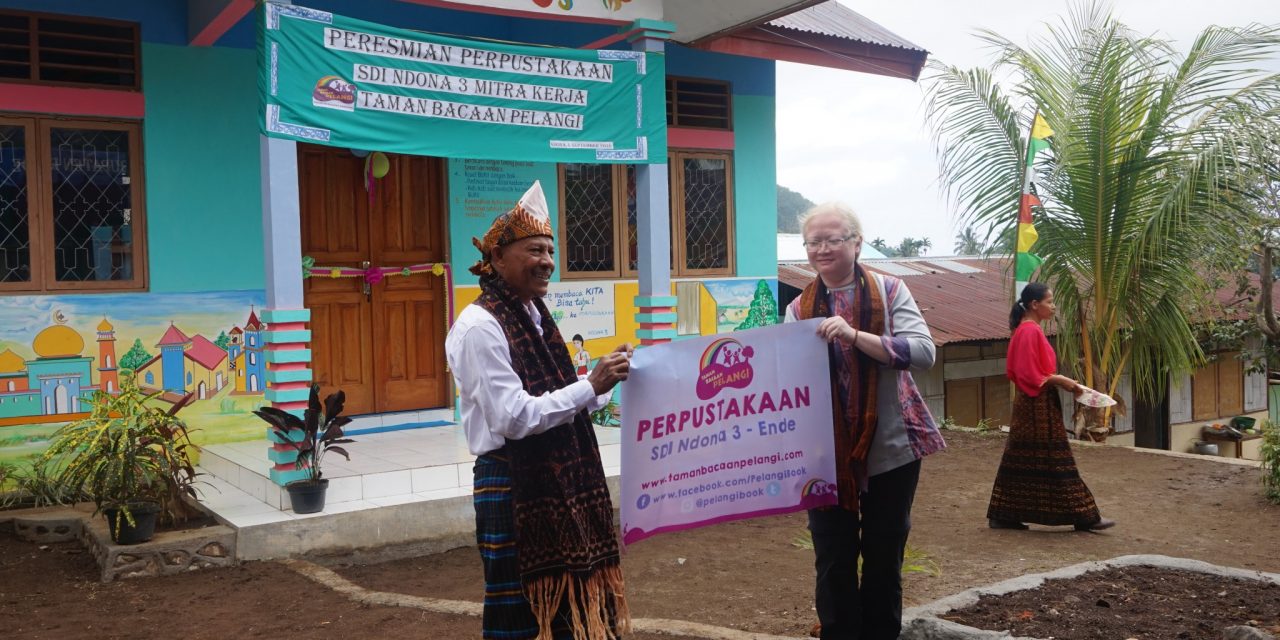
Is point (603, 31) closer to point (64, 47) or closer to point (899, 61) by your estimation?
point (899, 61)

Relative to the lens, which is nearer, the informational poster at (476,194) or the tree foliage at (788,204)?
the informational poster at (476,194)

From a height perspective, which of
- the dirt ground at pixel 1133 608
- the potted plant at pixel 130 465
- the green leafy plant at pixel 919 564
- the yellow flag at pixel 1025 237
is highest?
the yellow flag at pixel 1025 237

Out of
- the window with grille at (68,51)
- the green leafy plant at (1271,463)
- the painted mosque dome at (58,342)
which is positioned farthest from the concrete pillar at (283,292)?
the green leafy plant at (1271,463)

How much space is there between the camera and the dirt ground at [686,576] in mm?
4770

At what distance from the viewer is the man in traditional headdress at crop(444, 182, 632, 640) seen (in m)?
2.90

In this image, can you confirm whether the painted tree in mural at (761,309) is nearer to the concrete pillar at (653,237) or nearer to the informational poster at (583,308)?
the informational poster at (583,308)

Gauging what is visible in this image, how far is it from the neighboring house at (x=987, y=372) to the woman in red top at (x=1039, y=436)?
554cm

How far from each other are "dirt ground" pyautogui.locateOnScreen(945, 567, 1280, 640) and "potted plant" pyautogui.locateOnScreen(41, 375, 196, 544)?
427cm

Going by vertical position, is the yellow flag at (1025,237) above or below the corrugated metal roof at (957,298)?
above

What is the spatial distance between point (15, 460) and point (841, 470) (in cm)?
594

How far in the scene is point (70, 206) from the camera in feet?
23.7

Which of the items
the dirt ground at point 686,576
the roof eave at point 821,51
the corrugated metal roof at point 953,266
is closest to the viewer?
the dirt ground at point 686,576

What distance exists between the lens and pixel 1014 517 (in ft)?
21.5

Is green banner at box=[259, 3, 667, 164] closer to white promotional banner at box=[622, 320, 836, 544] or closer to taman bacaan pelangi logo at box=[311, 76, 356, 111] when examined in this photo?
taman bacaan pelangi logo at box=[311, 76, 356, 111]
